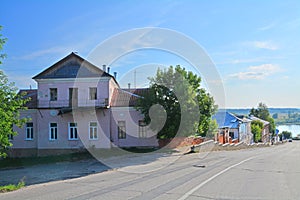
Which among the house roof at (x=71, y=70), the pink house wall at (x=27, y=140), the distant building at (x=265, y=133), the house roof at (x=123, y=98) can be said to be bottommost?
the distant building at (x=265, y=133)

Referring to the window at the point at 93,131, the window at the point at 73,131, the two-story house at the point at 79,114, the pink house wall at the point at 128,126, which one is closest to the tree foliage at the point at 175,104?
the pink house wall at the point at 128,126

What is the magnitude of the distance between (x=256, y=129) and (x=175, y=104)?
204 ft

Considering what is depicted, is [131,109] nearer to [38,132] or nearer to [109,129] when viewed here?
[109,129]

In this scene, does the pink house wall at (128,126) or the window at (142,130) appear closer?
the window at (142,130)

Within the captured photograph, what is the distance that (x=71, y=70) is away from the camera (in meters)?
33.1

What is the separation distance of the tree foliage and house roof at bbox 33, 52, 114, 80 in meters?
5.67

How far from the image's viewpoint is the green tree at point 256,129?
85.2m

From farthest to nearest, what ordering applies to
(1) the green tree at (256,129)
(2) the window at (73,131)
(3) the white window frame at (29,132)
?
(1) the green tree at (256,129), (3) the white window frame at (29,132), (2) the window at (73,131)

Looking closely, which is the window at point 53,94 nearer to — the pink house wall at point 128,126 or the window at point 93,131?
the window at point 93,131

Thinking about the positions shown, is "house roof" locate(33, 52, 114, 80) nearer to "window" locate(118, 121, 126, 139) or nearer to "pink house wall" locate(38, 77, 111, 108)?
"pink house wall" locate(38, 77, 111, 108)

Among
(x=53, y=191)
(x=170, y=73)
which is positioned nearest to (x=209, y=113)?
(x=170, y=73)

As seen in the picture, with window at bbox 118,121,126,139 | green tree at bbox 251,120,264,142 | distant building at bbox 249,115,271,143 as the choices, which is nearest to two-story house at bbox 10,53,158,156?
window at bbox 118,121,126,139

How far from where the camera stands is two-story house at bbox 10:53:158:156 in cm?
3278

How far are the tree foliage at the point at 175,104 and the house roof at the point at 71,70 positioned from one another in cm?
567
